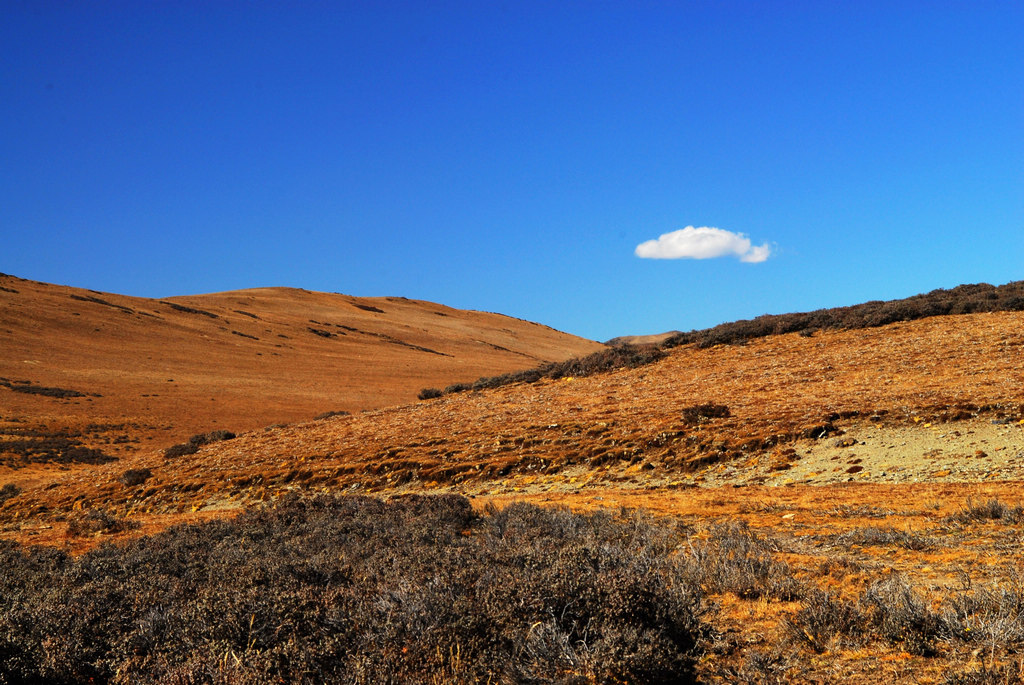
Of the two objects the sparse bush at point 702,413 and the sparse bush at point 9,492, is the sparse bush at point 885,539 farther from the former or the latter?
the sparse bush at point 9,492

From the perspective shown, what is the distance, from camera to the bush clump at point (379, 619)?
3674 millimetres

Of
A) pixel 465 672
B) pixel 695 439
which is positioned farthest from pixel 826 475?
pixel 465 672

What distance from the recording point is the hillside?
33.0m

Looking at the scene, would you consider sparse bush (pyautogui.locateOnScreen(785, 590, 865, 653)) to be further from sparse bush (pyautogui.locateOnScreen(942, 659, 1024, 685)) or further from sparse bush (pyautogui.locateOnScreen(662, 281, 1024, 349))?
sparse bush (pyautogui.locateOnScreen(662, 281, 1024, 349))

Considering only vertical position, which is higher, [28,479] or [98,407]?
[98,407]

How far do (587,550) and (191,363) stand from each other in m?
54.2

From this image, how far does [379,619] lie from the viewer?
13.7 feet

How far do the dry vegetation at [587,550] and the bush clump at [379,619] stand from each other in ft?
0.06

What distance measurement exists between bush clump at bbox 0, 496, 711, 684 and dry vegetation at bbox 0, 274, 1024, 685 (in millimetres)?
20

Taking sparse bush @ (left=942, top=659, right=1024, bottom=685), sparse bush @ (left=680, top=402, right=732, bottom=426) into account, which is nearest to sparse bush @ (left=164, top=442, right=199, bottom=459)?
sparse bush @ (left=680, top=402, right=732, bottom=426)

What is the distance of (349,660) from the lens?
12.4 feet

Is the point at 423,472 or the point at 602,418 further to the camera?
the point at 602,418

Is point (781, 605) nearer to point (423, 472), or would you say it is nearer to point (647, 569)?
point (647, 569)

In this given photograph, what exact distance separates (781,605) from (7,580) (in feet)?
23.3
